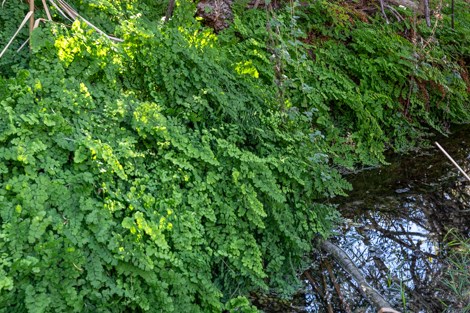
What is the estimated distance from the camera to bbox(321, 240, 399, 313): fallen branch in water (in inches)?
150

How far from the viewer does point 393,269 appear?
14.2 feet

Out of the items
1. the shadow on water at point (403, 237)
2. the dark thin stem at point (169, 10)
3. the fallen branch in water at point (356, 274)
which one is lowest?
the fallen branch in water at point (356, 274)

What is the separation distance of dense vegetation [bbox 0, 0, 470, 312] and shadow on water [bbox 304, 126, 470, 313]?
0.29 meters

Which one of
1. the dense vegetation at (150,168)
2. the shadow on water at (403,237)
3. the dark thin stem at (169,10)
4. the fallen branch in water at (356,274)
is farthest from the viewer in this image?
the dark thin stem at (169,10)

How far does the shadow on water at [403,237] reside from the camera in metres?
3.97

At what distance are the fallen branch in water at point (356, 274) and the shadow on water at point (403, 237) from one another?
0.16 feet

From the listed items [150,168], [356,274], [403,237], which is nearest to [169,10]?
[150,168]

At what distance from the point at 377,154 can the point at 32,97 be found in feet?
12.4

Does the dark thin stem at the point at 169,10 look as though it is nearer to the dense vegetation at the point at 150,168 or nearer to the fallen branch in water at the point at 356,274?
the dense vegetation at the point at 150,168

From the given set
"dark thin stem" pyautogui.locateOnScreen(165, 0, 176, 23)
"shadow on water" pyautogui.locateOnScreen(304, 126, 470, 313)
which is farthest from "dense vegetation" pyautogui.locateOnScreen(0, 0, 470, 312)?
"shadow on water" pyautogui.locateOnScreen(304, 126, 470, 313)

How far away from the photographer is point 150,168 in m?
3.69

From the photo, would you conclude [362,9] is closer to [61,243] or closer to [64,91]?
[64,91]

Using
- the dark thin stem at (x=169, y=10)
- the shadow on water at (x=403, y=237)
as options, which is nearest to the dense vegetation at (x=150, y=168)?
the dark thin stem at (x=169, y=10)

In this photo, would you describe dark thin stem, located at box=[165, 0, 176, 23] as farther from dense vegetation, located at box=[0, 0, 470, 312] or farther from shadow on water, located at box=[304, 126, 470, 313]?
shadow on water, located at box=[304, 126, 470, 313]
